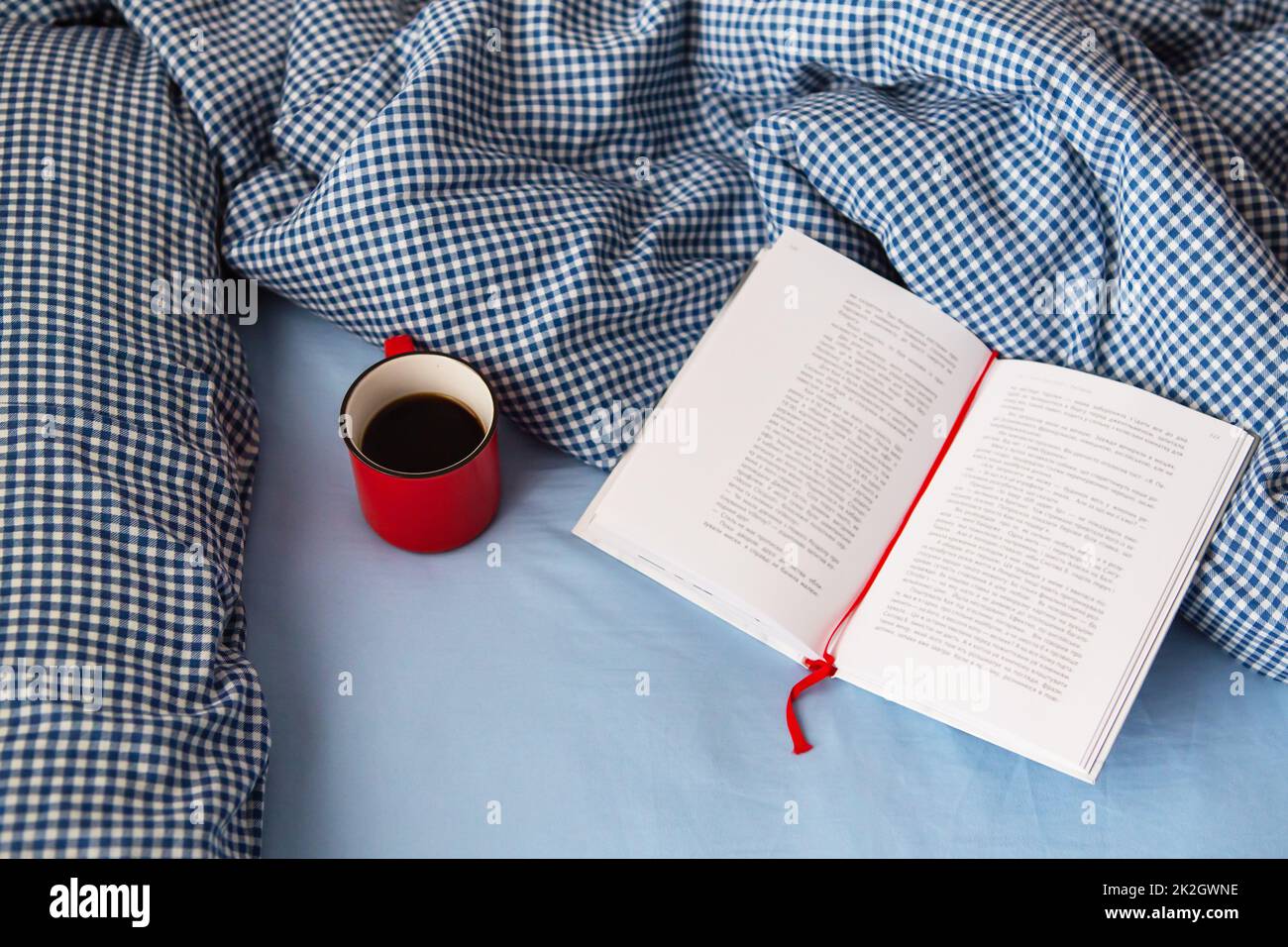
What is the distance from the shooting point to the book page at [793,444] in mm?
735

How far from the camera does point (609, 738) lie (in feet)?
2.34

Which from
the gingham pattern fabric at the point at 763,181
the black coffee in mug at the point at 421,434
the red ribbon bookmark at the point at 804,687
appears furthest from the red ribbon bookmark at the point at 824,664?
the black coffee in mug at the point at 421,434

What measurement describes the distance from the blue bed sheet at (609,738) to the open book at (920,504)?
0.05 meters

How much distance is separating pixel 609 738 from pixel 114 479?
36 cm

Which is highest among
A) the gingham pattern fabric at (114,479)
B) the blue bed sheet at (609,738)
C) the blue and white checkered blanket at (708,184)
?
the blue and white checkered blanket at (708,184)

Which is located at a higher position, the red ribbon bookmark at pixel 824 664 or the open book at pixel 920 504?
the open book at pixel 920 504

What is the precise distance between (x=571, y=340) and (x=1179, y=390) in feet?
1.41

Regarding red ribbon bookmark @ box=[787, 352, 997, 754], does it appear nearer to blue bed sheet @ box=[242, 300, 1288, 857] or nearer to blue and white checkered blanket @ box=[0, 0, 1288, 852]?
blue bed sheet @ box=[242, 300, 1288, 857]

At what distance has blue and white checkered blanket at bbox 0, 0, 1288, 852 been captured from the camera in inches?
28.9

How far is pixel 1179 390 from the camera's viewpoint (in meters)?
0.75

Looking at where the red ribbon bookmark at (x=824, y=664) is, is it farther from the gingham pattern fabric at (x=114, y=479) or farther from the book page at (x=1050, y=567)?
the gingham pattern fabric at (x=114, y=479)

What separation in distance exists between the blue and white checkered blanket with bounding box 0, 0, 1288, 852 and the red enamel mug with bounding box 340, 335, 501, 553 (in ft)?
0.14
